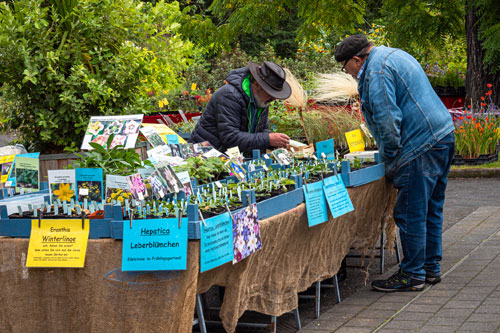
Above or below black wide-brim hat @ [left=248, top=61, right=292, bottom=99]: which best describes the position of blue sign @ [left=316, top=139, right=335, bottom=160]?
below

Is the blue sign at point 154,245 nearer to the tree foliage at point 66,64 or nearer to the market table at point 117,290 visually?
the market table at point 117,290

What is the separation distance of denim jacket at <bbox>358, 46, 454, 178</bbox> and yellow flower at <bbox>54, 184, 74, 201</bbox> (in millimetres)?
2206

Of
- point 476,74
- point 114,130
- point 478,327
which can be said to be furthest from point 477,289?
point 476,74

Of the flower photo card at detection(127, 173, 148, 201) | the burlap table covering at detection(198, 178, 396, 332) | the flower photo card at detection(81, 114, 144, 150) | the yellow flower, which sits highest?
the flower photo card at detection(81, 114, 144, 150)

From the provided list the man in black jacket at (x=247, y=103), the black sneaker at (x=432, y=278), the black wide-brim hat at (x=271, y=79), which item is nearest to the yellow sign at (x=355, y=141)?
the man in black jacket at (x=247, y=103)

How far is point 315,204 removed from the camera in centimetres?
406

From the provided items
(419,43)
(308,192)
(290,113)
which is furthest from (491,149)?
(308,192)

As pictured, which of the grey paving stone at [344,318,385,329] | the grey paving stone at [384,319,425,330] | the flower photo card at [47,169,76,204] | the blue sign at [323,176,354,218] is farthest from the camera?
the blue sign at [323,176,354,218]

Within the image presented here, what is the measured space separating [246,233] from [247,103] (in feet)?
7.92

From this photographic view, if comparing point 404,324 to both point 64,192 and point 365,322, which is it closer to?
point 365,322

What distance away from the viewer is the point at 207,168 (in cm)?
411

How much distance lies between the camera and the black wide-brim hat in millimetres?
5328

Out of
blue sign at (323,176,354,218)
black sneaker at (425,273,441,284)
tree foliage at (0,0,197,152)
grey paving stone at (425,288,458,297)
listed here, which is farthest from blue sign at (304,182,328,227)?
tree foliage at (0,0,197,152)

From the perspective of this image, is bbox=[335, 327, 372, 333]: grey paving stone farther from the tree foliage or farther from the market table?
the tree foliage
